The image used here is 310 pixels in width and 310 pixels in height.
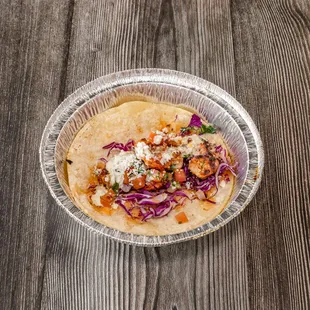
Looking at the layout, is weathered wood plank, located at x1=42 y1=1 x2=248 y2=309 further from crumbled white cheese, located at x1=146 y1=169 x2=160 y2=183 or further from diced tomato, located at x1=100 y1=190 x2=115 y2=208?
crumbled white cheese, located at x1=146 y1=169 x2=160 y2=183

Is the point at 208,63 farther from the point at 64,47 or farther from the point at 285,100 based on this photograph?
the point at 64,47

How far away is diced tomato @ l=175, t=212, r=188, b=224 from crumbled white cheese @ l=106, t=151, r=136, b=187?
0.30 m

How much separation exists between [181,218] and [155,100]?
2.42 feet

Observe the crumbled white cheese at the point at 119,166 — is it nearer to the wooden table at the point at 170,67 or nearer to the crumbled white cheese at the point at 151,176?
the crumbled white cheese at the point at 151,176

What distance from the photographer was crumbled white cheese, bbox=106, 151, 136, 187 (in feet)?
7.66

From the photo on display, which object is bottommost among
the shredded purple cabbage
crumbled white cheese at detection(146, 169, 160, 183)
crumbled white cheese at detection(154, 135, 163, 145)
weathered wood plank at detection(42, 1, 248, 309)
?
weathered wood plank at detection(42, 1, 248, 309)

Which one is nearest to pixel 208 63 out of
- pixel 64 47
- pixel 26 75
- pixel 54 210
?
pixel 64 47

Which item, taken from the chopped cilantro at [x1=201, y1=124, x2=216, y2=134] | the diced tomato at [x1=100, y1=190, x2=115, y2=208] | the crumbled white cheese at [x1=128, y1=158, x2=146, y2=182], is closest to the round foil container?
the chopped cilantro at [x1=201, y1=124, x2=216, y2=134]

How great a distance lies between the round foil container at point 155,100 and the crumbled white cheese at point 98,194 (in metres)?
0.11

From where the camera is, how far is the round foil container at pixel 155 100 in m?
2.12

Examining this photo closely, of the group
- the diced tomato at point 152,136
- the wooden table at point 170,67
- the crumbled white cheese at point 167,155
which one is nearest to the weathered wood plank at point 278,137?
the wooden table at point 170,67

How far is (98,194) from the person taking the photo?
231cm

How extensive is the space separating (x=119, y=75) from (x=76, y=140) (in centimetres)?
44

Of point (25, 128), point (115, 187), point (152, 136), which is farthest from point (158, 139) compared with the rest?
point (25, 128)
